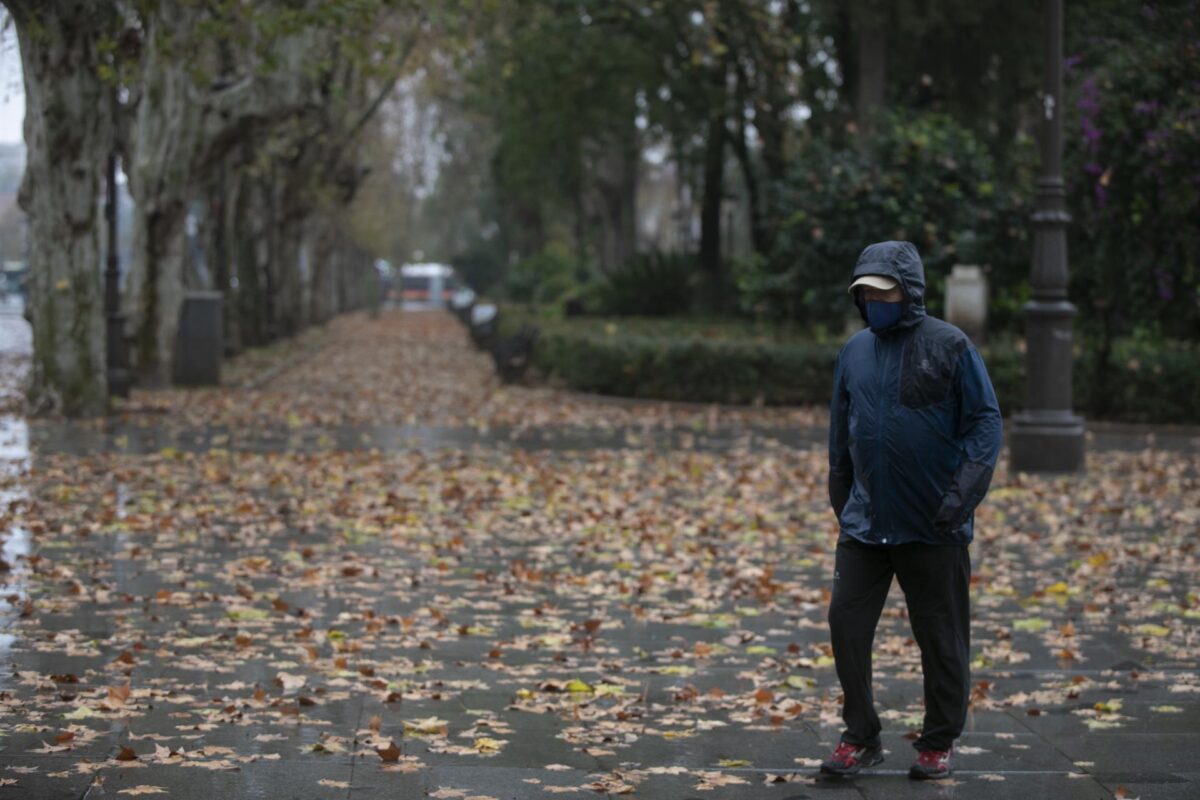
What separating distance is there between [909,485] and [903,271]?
0.71 meters

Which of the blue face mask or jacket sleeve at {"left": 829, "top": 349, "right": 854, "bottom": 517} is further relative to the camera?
jacket sleeve at {"left": 829, "top": 349, "right": 854, "bottom": 517}

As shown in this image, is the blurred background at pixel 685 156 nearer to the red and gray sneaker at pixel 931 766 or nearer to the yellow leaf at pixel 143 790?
the yellow leaf at pixel 143 790

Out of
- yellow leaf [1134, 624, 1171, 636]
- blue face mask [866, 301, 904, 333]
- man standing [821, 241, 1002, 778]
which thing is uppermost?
blue face mask [866, 301, 904, 333]

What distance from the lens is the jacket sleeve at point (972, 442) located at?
5789 millimetres

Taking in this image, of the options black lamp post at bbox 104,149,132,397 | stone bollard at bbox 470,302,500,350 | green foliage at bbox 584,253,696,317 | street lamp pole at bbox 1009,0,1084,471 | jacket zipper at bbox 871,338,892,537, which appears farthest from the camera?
green foliage at bbox 584,253,696,317

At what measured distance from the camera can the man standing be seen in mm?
5852

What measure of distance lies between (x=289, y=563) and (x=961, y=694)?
216 inches

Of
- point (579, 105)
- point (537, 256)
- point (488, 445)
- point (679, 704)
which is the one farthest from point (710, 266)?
point (679, 704)

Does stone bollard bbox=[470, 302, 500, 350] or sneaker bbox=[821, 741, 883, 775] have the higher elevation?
stone bollard bbox=[470, 302, 500, 350]

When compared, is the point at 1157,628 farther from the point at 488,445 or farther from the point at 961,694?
the point at 488,445

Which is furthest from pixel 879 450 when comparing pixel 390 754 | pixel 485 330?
pixel 485 330

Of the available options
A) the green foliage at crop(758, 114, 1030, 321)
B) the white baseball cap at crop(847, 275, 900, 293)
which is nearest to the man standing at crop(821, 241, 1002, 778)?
the white baseball cap at crop(847, 275, 900, 293)

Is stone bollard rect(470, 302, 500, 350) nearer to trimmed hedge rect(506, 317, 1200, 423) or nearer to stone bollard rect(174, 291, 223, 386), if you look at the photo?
trimmed hedge rect(506, 317, 1200, 423)

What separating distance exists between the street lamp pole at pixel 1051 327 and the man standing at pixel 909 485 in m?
10.3
